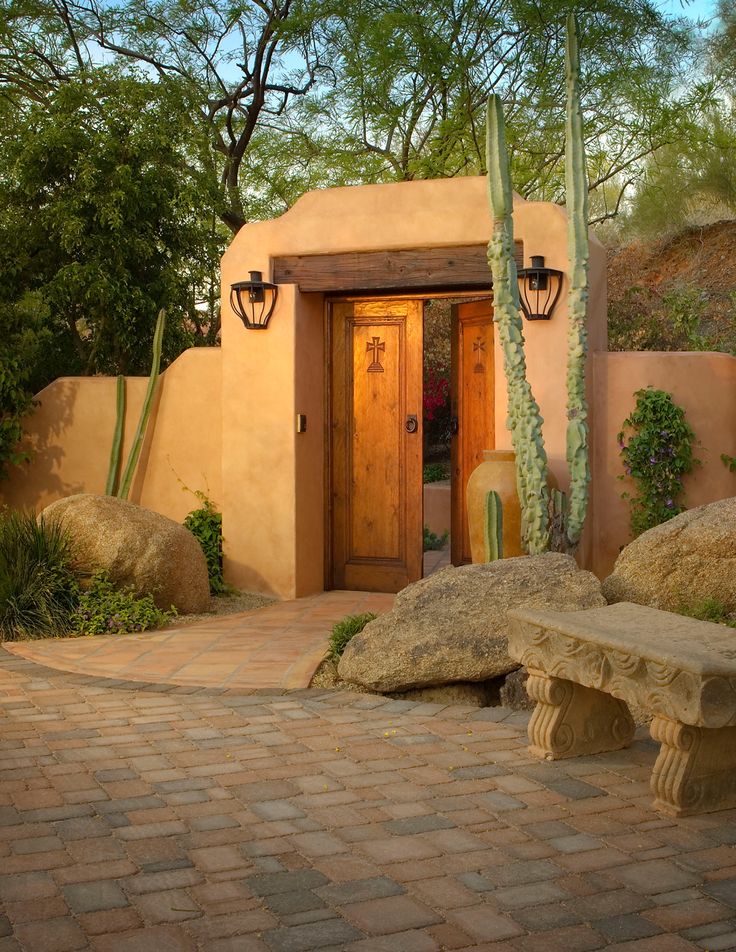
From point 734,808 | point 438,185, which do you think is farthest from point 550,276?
point 734,808

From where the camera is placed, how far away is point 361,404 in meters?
9.05

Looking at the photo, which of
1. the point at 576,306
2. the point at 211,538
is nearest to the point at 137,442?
the point at 211,538

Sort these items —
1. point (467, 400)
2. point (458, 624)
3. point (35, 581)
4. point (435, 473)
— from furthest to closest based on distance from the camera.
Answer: point (435, 473) → point (467, 400) → point (35, 581) → point (458, 624)

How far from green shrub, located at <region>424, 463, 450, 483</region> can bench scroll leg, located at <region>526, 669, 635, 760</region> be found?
10504 mm

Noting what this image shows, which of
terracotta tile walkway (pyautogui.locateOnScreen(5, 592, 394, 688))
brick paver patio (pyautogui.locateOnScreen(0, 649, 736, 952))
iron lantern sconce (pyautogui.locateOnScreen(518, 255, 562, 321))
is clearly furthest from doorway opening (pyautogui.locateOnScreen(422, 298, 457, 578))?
brick paver patio (pyautogui.locateOnScreen(0, 649, 736, 952))

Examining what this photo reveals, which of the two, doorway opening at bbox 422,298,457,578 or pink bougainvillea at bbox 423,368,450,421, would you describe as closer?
doorway opening at bbox 422,298,457,578

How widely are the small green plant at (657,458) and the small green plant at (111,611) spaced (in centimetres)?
359

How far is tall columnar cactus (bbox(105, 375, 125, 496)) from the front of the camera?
32.0ft

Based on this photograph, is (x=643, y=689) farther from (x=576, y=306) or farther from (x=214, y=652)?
(x=576, y=306)

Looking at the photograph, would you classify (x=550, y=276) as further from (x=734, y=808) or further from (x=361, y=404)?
(x=734, y=808)

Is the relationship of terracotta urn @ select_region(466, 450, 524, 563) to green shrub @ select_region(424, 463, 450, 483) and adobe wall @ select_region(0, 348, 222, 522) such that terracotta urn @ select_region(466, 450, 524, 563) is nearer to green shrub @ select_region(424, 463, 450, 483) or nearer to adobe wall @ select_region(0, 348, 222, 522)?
adobe wall @ select_region(0, 348, 222, 522)

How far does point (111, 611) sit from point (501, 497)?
279 centimetres

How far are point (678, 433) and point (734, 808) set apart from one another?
4407 millimetres

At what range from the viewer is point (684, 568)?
19.1ft
